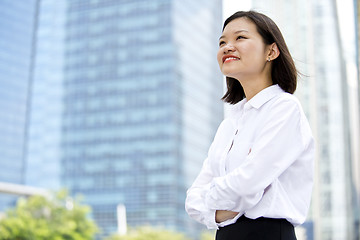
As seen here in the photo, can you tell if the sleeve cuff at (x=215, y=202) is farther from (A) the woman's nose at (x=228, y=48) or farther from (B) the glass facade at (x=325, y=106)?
(B) the glass facade at (x=325, y=106)

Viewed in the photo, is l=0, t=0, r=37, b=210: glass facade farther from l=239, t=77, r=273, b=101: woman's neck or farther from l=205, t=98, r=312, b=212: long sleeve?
l=205, t=98, r=312, b=212: long sleeve

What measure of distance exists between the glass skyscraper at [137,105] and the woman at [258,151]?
35.4 metres

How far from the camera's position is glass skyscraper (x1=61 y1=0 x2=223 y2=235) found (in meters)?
36.9

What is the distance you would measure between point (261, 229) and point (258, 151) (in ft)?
0.35

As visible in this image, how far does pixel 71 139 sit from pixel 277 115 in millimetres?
39773

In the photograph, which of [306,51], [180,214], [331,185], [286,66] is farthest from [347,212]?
[180,214]

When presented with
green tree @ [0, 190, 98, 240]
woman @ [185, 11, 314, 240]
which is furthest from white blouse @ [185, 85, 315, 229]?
green tree @ [0, 190, 98, 240]

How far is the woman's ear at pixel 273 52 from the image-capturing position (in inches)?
31.4

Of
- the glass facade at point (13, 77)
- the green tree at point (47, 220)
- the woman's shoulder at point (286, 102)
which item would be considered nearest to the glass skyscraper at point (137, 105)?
the glass facade at point (13, 77)

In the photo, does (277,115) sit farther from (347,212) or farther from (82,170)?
(82,170)

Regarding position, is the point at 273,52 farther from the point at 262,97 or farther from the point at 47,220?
the point at 47,220

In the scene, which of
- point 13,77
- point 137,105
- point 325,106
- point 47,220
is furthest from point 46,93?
point 325,106

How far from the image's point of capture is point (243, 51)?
0.78 m

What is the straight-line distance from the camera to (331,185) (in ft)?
36.1
